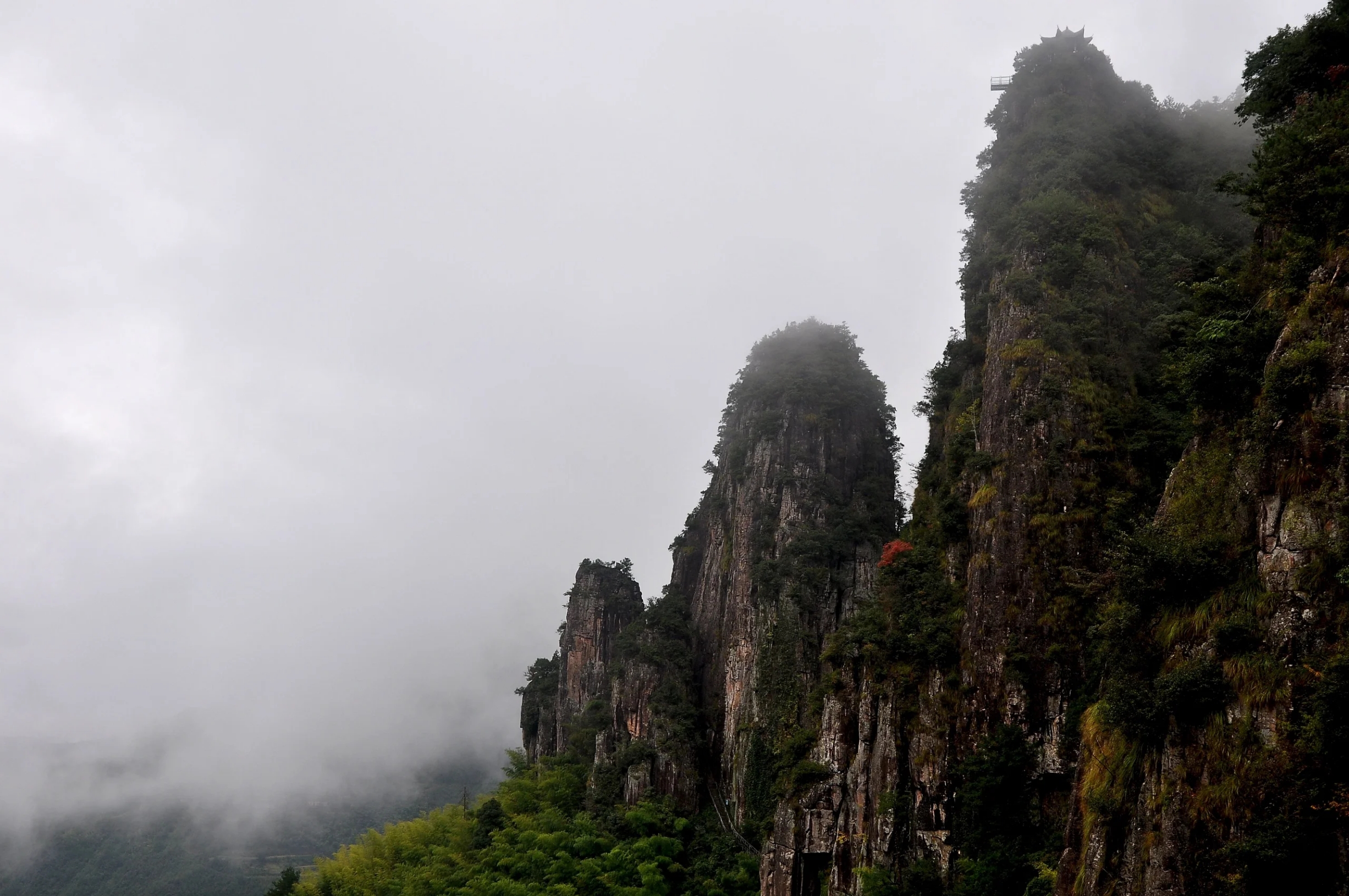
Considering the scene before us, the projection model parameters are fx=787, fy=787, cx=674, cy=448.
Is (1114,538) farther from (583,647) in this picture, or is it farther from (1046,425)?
(583,647)

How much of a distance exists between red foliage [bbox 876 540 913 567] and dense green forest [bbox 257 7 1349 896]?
0.33m

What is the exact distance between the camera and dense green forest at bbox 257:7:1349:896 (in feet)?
42.9

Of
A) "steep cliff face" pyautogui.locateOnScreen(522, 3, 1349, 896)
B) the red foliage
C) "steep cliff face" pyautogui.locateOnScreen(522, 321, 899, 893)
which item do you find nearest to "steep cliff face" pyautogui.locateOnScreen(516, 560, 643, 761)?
"steep cliff face" pyautogui.locateOnScreen(522, 321, 899, 893)

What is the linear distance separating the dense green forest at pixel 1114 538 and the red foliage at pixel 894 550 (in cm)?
33

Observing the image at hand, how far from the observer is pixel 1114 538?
23.0 metres

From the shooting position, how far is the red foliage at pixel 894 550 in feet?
108

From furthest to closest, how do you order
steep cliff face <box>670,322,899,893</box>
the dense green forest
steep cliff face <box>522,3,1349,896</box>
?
steep cliff face <box>670,322,899,893</box> < steep cliff face <box>522,3,1349,896</box> < the dense green forest

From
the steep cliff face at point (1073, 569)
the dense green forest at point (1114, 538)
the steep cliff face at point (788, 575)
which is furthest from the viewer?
the steep cliff face at point (788, 575)

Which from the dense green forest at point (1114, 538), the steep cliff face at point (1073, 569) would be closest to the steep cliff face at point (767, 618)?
the steep cliff face at point (1073, 569)

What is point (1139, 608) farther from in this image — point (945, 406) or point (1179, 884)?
point (945, 406)

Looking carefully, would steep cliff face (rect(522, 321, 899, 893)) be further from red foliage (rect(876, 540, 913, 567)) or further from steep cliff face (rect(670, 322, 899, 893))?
red foliage (rect(876, 540, 913, 567))

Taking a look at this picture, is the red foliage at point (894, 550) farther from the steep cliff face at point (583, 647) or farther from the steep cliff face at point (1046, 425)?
the steep cliff face at point (583, 647)

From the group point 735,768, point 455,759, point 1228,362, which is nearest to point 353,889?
point 735,768

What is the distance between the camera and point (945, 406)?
122 feet
